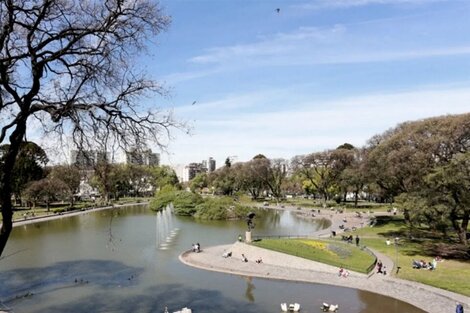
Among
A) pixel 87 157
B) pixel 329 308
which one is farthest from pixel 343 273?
pixel 87 157

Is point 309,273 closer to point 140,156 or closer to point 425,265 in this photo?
point 425,265

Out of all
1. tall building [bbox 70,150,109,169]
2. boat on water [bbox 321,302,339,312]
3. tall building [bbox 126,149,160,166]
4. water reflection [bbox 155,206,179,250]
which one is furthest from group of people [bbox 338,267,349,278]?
tall building [bbox 70,150,109,169]

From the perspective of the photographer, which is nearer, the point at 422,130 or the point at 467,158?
the point at 467,158

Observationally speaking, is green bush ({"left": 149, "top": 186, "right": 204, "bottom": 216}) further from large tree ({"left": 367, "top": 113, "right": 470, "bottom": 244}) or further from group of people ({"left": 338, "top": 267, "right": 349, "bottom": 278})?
group of people ({"left": 338, "top": 267, "right": 349, "bottom": 278})

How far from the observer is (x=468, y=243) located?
38.0m

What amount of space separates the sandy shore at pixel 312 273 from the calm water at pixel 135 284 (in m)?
1.03

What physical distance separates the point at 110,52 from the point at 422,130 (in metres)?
43.9

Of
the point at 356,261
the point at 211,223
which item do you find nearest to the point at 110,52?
the point at 356,261

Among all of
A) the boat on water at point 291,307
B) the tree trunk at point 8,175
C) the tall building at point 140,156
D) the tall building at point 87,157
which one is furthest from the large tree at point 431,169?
the tree trunk at point 8,175

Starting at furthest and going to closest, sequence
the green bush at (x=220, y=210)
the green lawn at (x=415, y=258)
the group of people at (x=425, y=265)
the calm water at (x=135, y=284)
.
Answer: the green bush at (x=220, y=210) → the group of people at (x=425, y=265) → the green lawn at (x=415, y=258) → the calm water at (x=135, y=284)

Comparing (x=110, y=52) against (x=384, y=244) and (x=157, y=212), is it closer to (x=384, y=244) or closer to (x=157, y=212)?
(x=384, y=244)

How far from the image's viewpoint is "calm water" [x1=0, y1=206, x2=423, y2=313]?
24562 mm

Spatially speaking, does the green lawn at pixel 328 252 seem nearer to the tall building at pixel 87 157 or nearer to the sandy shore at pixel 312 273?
the sandy shore at pixel 312 273

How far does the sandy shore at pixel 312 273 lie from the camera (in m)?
25.5
